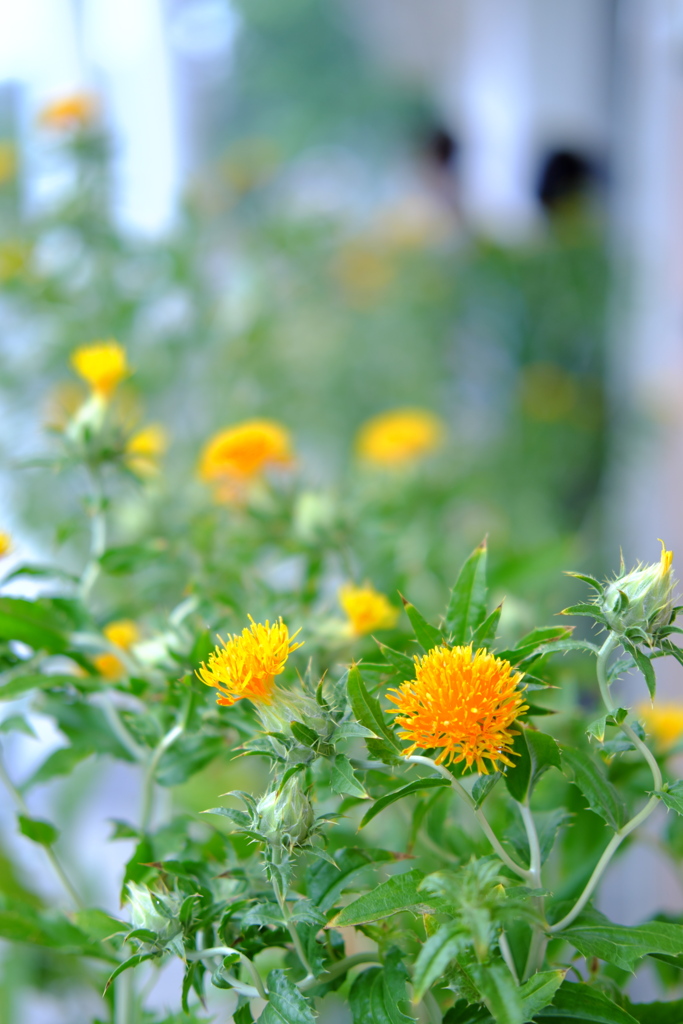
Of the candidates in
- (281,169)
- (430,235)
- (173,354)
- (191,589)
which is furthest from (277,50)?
(191,589)

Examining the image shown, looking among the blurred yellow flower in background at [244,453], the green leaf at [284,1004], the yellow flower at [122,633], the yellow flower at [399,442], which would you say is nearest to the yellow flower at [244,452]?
the blurred yellow flower in background at [244,453]

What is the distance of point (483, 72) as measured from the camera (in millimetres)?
2170

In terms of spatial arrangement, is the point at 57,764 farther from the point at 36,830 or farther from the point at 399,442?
the point at 399,442

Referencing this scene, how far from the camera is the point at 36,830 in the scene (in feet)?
1.26

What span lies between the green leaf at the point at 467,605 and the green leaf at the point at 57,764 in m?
0.19

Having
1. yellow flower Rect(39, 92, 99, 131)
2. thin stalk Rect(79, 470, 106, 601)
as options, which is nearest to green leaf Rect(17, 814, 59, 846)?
thin stalk Rect(79, 470, 106, 601)

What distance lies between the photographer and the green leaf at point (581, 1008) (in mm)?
285

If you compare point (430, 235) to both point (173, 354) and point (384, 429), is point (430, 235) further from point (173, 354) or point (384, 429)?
point (384, 429)

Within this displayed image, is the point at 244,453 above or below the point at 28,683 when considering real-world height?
above

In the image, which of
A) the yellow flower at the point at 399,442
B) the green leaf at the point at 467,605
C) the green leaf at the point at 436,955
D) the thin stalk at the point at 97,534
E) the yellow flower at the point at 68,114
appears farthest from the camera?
the yellow flower at the point at 68,114

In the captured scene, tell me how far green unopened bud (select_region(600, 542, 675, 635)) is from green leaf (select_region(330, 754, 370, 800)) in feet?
0.33

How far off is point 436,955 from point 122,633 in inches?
11.6

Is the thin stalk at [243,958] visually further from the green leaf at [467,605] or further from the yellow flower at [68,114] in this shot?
the yellow flower at [68,114]

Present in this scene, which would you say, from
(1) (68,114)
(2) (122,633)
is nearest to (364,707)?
(2) (122,633)
